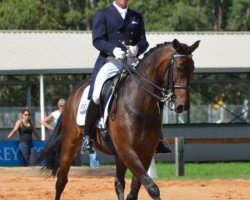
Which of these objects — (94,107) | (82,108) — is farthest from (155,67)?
(82,108)

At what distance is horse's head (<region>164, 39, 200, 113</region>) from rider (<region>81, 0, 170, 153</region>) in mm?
1266

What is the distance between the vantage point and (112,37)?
1217 centimetres

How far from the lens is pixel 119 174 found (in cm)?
1257

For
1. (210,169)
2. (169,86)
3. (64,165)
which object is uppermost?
(169,86)

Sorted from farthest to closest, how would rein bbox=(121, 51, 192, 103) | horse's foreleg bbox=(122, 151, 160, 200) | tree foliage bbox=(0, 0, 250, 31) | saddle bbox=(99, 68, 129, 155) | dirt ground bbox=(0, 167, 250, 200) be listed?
tree foliage bbox=(0, 0, 250, 31), dirt ground bbox=(0, 167, 250, 200), saddle bbox=(99, 68, 129, 155), horse's foreleg bbox=(122, 151, 160, 200), rein bbox=(121, 51, 192, 103)

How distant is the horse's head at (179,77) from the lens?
10.4 metres

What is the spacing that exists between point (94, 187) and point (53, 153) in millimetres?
3379

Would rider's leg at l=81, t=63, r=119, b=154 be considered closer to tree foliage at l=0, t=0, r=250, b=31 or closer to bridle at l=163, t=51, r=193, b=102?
bridle at l=163, t=51, r=193, b=102

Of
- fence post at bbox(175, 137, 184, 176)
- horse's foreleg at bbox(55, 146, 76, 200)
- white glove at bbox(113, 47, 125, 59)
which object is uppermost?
white glove at bbox(113, 47, 125, 59)

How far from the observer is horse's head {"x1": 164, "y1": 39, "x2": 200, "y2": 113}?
411 inches

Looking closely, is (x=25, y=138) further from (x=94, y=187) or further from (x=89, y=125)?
(x=89, y=125)

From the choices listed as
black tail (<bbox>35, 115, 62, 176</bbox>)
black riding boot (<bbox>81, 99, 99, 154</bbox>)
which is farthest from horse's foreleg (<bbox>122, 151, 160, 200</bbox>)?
black tail (<bbox>35, 115, 62, 176</bbox>)

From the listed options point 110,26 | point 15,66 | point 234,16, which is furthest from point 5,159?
point 234,16

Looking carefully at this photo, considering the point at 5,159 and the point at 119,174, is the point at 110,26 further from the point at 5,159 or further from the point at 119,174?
the point at 5,159
